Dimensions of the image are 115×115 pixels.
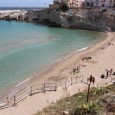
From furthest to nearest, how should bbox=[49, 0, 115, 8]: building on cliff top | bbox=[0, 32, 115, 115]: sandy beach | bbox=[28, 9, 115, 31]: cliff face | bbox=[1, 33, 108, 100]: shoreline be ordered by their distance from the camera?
bbox=[49, 0, 115, 8]: building on cliff top → bbox=[28, 9, 115, 31]: cliff face → bbox=[1, 33, 108, 100]: shoreline → bbox=[0, 32, 115, 115]: sandy beach

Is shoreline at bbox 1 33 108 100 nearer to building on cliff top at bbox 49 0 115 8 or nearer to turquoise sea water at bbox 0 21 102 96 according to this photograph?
turquoise sea water at bbox 0 21 102 96

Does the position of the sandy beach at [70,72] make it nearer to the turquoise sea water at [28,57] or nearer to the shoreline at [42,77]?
the shoreline at [42,77]

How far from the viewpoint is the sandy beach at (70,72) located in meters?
18.4

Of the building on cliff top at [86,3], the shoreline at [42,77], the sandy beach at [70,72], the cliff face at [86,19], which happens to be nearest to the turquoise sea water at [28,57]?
the shoreline at [42,77]

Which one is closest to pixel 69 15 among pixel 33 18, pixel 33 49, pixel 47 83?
pixel 33 18

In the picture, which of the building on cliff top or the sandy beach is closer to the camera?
the sandy beach

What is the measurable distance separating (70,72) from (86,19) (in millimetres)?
49744

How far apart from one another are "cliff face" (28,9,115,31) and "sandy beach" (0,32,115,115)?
74.1 feet

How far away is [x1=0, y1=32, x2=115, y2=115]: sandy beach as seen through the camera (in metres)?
18.4

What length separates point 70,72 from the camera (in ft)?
100

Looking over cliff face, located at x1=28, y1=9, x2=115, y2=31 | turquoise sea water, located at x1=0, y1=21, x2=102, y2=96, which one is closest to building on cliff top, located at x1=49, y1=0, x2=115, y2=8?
cliff face, located at x1=28, y1=9, x2=115, y2=31

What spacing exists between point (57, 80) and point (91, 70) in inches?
207

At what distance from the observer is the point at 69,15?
267ft

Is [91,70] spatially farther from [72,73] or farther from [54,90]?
[54,90]
